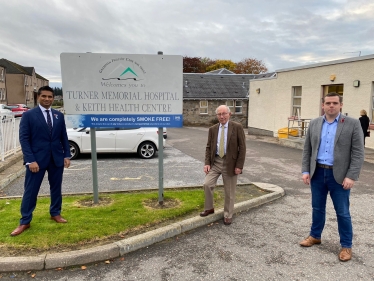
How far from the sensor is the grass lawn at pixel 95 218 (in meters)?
4.00

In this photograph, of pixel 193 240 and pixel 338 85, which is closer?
pixel 193 240

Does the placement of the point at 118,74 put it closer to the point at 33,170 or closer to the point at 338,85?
the point at 33,170

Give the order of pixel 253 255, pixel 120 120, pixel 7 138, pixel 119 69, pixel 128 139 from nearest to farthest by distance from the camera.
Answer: pixel 253 255 < pixel 119 69 < pixel 120 120 < pixel 7 138 < pixel 128 139

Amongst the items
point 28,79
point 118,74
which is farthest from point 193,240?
point 28,79

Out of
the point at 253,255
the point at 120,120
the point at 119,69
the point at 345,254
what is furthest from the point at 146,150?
the point at 345,254

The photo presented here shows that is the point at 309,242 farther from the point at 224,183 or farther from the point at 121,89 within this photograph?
the point at 121,89

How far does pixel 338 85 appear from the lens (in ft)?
48.4

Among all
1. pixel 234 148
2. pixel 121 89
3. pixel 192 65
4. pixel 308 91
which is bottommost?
→ pixel 234 148

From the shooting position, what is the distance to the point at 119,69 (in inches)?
211

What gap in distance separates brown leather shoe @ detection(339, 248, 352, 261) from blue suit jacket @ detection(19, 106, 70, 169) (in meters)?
3.91

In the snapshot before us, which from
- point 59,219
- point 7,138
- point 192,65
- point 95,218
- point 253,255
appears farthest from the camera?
point 192,65

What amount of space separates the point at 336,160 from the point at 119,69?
3.69 m

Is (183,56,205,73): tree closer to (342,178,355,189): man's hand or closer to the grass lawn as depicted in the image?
the grass lawn

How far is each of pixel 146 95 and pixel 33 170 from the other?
7.32 feet
